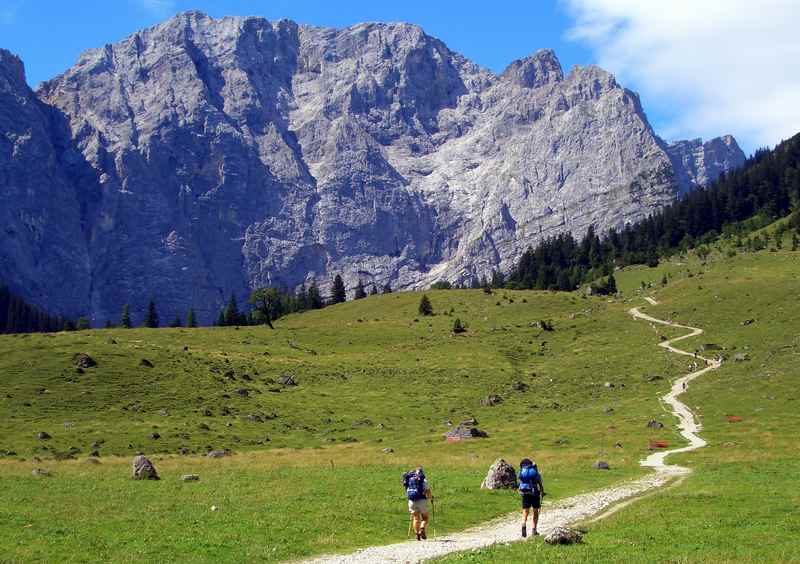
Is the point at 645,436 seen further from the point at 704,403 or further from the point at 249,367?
the point at 249,367

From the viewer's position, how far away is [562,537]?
26.5 meters

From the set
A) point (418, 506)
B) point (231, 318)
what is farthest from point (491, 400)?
point (231, 318)

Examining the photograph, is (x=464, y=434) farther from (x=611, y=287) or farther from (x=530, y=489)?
(x=611, y=287)

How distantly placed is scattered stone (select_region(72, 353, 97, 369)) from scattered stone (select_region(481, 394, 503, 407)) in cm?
4693

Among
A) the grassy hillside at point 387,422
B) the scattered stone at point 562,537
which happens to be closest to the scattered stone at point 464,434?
the grassy hillside at point 387,422

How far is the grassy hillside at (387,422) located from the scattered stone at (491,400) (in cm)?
135

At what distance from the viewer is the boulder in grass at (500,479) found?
42938 mm

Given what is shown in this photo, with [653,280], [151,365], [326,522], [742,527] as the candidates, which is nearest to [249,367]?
[151,365]

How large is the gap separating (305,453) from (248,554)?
133 ft

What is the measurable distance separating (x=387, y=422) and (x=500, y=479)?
4421 cm

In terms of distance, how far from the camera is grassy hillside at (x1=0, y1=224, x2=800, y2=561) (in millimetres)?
30438

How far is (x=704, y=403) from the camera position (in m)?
82.1

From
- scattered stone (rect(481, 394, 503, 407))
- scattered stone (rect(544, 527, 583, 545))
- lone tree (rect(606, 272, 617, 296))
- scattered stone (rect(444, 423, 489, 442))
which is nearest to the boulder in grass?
scattered stone (rect(544, 527, 583, 545))

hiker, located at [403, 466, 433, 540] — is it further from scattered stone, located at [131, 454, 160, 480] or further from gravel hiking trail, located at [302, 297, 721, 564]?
scattered stone, located at [131, 454, 160, 480]
